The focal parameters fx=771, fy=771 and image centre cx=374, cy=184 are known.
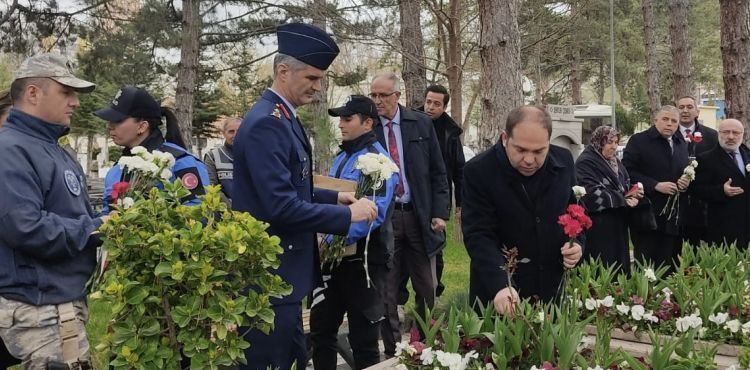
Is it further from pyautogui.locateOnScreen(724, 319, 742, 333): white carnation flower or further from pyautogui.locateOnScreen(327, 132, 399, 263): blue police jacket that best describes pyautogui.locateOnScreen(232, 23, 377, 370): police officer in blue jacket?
pyautogui.locateOnScreen(724, 319, 742, 333): white carnation flower

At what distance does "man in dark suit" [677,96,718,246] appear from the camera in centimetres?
747

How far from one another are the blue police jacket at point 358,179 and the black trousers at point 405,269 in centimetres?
79

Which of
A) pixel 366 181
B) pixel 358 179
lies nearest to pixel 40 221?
pixel 366 181

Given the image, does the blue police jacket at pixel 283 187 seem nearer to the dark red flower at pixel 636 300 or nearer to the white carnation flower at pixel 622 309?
the white carnation flower at pixel 622 309

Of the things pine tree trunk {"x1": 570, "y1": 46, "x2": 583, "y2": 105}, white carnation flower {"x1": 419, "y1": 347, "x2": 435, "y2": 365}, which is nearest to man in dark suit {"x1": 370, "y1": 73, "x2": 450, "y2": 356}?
white carnation flower {"x1": 419, "y1": 347, "x2": 435, "y2": 365}

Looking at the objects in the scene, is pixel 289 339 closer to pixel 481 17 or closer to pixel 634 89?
pixel 481 17

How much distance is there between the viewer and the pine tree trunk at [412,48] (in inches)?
505

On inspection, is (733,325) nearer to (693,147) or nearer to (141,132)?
(141,132)

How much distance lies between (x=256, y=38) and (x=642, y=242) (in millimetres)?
9171

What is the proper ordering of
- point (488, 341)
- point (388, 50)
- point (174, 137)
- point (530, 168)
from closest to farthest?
1. point (488, 341)
2. point (530, 168)
3. point (174, 137)
4. point (388, 50)

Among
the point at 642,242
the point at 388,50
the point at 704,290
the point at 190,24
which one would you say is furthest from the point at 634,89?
the point at 704,290

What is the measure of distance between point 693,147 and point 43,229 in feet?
22.0

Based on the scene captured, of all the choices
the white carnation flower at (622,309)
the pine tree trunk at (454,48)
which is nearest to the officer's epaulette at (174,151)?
the white carnation flower at (622,309)

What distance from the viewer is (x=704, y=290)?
4.09 metres
